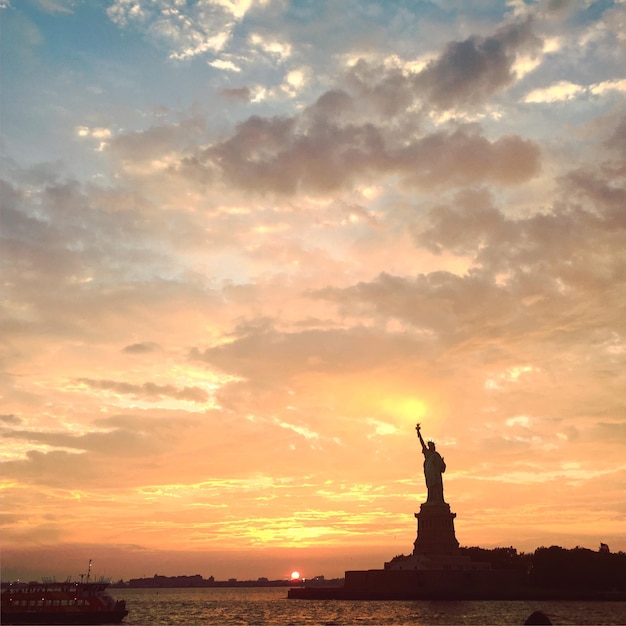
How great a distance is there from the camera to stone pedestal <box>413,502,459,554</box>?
101 meters

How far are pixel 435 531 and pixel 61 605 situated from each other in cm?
5151

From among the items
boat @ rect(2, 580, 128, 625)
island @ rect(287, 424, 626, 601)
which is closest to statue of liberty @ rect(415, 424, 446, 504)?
island @ rect(287, 424, 626, 601)

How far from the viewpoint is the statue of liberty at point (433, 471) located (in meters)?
106

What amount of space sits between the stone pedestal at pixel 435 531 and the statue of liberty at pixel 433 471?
1407 millimetres

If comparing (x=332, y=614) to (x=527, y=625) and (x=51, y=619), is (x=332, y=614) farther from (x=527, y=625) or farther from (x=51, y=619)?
(x=527, y=625)

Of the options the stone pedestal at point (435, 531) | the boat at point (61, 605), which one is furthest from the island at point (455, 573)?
the boat at point (61, 605)

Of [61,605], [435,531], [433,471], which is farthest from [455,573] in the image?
[61,605]

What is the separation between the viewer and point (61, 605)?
260 feet

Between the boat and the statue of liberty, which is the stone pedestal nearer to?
the statue of liberty

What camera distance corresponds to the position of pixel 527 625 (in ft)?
152

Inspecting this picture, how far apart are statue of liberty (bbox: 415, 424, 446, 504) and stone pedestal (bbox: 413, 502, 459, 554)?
1.41 meters

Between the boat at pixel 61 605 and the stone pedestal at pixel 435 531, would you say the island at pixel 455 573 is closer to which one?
the stone pedestal at pixel 435 531

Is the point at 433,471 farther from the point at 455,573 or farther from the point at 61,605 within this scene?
the point at 61,605

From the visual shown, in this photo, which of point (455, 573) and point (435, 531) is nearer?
point (455, 573)
